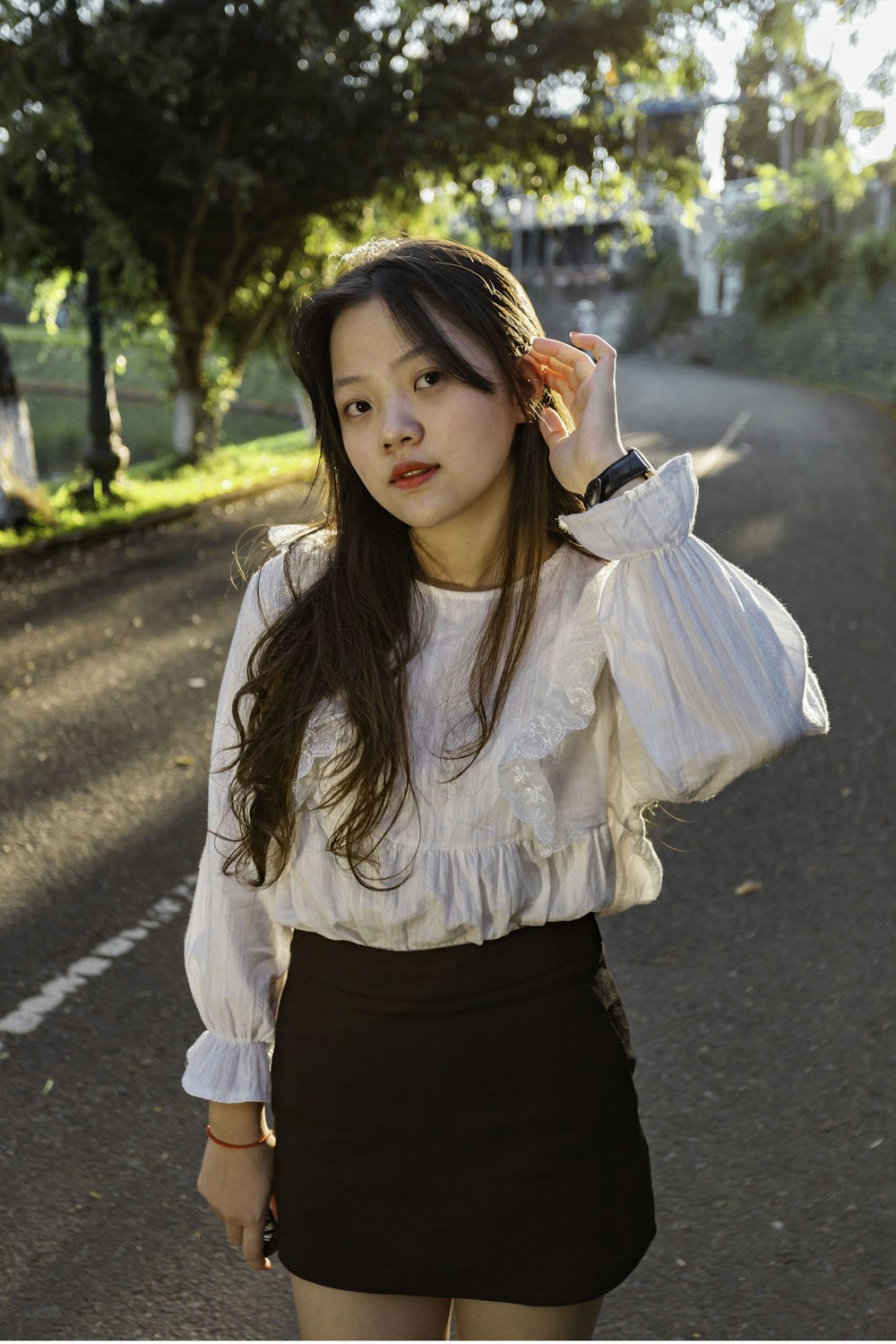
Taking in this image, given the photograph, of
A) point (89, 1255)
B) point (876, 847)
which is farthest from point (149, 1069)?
point (876, 847)

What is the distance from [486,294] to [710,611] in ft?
1.83

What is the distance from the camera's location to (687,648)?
1.77m

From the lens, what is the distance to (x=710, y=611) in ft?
5.84

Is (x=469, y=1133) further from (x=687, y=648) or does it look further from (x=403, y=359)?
(x=403, y=359)

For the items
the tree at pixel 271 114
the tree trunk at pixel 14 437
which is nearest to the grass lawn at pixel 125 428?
the tree at pixel 271 114

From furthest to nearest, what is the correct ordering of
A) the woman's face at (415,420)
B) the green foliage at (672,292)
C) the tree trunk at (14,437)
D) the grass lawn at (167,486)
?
the green foliage at (672,292), the grass lawn at (167,486), the tree trunk at (14,437), the woman's face at (415,420)

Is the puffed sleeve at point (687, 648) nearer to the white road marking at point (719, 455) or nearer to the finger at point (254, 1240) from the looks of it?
the finger at point (254, 1240)

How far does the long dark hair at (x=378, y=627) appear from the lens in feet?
6.16

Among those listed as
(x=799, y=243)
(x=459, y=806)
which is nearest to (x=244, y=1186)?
(x=459, y=806)

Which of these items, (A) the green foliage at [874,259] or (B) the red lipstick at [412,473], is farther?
(A) the green foliage at [874,259]

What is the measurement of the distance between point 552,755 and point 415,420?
500 millimetres

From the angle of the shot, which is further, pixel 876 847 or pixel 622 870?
pixel 876 847

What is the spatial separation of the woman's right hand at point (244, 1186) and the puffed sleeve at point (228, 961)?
0.08 metres

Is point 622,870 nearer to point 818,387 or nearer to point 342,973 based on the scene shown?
point 342,973
